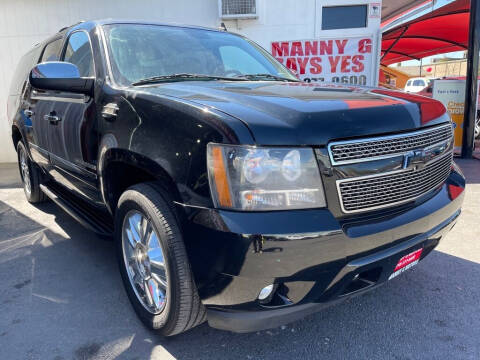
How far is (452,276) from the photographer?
2795 millimetres

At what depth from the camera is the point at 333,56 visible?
7.25 m

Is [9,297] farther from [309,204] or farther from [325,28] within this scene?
[325,28]

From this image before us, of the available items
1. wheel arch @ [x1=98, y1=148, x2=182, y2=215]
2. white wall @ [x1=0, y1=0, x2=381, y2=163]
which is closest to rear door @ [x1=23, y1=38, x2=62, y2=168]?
wheel arch @ [x1=98, y1=148, x2=182, y2=215]

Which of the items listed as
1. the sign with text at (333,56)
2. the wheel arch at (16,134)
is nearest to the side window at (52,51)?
the wheel arch at (16,134)

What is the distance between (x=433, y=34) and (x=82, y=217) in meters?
17.6

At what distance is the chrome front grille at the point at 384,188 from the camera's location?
5.37 feet

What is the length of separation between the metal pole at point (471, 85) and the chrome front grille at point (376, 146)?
6.02 meters

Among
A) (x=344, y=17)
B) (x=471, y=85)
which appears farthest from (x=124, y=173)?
(x=471, y=85)

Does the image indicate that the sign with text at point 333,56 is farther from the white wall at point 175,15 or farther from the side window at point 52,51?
the side window at point 52,51

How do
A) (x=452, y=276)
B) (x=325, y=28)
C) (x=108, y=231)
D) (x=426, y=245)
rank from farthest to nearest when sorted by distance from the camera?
(x=325, y=28) < (x=452, y=276) < (x=108, y=231) < (x=426, y=245)

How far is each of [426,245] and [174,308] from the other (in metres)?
1.33

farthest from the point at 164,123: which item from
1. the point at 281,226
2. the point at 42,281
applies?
the point at 42,281

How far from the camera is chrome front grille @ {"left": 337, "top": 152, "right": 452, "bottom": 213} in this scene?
5.37ft

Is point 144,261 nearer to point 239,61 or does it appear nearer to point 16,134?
point 239,61
